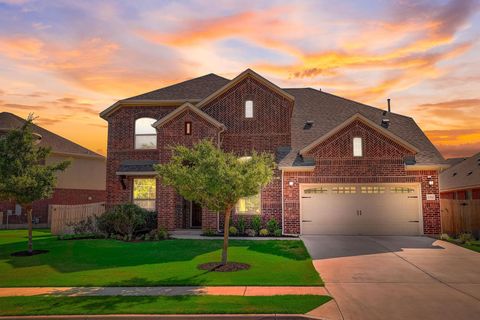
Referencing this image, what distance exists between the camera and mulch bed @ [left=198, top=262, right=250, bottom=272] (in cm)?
1254

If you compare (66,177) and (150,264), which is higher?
(66,177)

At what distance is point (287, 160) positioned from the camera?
2133 cm

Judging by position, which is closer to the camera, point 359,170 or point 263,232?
point 263,232

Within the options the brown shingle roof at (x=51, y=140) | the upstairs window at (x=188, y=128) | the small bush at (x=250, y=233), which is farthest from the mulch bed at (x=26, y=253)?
the brown shingle roof at (x=51, y=140)

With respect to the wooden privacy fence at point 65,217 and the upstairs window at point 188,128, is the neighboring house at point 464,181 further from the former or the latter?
the wooden privacy fence at point 65,217

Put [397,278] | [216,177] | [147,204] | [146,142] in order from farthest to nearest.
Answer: [146,142] < [147,204] < [216,177] < [397,278]

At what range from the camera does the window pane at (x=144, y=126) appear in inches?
963

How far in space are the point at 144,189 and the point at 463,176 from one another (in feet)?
75.7

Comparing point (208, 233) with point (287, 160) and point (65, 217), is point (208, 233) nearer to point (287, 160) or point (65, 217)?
point (287, 160)

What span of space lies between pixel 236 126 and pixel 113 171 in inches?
317

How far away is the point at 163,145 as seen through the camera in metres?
22.0

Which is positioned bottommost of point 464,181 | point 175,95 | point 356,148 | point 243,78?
point 464,181

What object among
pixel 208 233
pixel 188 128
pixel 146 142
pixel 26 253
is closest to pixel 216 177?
pixel 208 233

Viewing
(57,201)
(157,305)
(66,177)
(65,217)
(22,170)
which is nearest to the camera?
(157,305)
